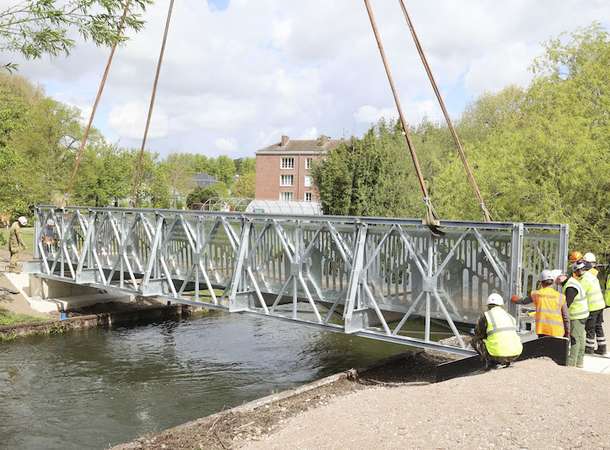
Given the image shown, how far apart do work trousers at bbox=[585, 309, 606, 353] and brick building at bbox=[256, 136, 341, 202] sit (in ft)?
195

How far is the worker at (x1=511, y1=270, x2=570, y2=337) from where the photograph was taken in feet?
30.5

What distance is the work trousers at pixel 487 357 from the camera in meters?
9.21

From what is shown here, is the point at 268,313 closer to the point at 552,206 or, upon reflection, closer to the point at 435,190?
the point at 552,206

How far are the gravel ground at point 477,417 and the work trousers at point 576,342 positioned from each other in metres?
0.83

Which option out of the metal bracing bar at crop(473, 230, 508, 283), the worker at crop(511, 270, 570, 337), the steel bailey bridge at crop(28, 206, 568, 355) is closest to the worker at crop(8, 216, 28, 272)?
the steel bailey bridge at crop(28, 206, 568, 355)

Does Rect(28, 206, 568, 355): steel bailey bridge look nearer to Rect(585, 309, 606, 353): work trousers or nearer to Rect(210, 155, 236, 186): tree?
Rect(585, 309, 606, 353): work trousers

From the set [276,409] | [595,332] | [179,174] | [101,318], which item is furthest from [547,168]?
[179,174]

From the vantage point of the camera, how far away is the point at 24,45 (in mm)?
12695

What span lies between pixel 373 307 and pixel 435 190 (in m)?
15.7

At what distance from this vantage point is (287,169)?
72938 millimetres

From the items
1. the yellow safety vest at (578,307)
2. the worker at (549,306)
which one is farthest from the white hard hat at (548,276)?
the yellow safety vest at (578,307)

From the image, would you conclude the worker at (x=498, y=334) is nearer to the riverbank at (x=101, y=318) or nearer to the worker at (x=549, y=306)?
the worker at (x=549, y=306)

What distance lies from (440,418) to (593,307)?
5232 millimetres

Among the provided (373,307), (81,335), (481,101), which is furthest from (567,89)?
(481,101)
